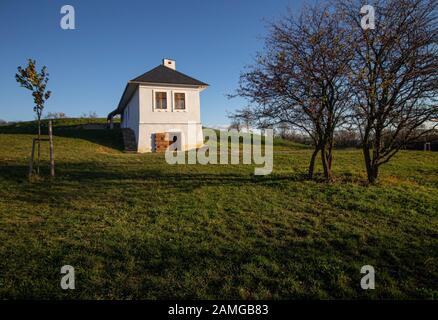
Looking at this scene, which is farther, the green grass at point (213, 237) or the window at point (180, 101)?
the window at point (180, 101)

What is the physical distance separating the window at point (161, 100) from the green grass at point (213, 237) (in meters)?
10.9

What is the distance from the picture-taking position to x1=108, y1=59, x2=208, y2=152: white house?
19.1 m

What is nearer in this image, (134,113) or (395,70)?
(395,70)

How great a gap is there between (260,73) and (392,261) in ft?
23.3

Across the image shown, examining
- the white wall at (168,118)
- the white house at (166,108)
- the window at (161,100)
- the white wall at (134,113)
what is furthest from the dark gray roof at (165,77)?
the white wall at (134,113)

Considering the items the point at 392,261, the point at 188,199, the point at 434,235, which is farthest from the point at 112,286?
the point at 434,235

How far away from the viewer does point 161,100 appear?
64.2 feet

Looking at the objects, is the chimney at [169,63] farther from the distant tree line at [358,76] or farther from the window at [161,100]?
the distant tree line at [358,76]

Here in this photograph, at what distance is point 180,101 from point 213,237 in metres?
16.6

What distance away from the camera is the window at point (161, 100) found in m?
19.4

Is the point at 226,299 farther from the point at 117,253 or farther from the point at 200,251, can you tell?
the point at 117,253

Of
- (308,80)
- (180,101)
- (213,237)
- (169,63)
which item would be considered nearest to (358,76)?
(308,80)

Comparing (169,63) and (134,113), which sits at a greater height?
(169,63)

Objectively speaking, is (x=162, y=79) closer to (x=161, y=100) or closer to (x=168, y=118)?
(x=161, y=100)
